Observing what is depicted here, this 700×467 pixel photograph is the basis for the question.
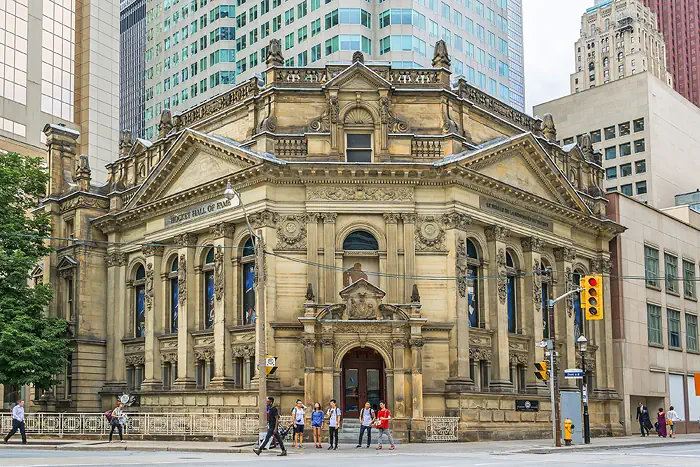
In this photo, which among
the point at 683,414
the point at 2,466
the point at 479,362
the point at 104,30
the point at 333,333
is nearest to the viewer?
the point at 2,466

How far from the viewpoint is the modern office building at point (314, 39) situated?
296 feet

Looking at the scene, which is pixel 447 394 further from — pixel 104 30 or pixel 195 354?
pixel 104 30

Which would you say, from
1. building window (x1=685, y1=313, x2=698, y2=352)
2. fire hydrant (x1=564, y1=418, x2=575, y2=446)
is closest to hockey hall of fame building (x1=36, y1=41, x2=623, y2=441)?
fire hydrant (x1=564, y1=418, x2=575, y2=446)

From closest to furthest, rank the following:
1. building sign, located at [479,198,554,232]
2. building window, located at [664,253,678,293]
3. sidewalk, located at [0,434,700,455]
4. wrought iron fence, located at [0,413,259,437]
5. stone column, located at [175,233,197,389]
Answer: sidewalk, located at [0,434,700,455] < wrought iron fence, located at [0,413,259,437] < building sign, located at [479,198,554,232] < stone column, located at [175,233,197,389] < building window, located at [664,253,678,293]

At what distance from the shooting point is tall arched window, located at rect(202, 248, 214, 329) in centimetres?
4956

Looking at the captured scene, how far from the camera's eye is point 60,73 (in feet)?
340

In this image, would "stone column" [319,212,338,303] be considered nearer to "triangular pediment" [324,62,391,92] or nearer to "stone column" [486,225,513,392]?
"triangular pediment" [324,62,391,92]

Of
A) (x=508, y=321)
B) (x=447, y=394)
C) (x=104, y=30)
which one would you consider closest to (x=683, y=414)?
(x=508, y=321)


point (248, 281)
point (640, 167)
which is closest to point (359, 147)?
point (248, 281)

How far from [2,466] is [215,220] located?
26.2 metres

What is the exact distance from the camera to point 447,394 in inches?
1731

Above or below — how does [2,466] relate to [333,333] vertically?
below

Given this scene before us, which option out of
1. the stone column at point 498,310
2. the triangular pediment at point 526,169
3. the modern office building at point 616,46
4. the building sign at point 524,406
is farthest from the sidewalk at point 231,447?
the modern office building at point 616,46

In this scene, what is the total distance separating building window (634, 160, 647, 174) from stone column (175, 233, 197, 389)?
200 ft
